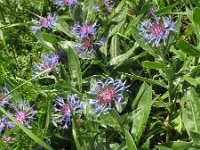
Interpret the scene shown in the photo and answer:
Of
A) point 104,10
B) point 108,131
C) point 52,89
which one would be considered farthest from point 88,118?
point 104,10

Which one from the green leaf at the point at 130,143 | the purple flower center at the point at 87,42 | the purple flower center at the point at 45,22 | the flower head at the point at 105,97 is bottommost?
the green leaf at the point at 130,143

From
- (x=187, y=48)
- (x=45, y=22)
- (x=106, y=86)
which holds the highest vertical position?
(x=45, y=22)

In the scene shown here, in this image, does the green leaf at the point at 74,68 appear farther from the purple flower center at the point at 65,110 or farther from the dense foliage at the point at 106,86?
the purple flower center at the point at 65,110

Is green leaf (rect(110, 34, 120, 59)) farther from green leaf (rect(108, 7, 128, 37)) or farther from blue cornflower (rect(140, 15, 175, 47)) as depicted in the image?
blue cornflower (rect(140, 15, 175, 47))

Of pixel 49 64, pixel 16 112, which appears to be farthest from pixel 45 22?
pixel 16 112

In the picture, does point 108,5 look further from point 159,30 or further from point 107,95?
point 107,95

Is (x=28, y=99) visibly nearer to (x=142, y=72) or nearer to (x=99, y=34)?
(x=99, y=34)

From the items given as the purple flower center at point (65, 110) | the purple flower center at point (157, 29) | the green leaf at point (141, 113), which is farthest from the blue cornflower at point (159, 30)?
the purple flower center at point (65, 110)

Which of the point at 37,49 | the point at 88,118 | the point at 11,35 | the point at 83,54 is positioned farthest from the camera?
the point at 11,35
